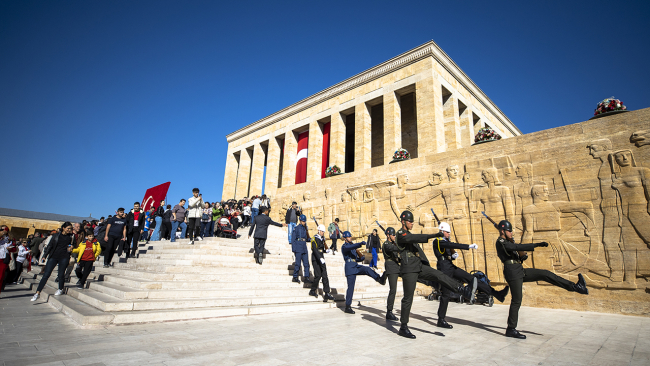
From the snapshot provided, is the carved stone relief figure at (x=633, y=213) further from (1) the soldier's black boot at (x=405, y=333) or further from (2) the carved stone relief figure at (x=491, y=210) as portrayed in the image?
(1) the soldier's black boot at (x=405, y=333)

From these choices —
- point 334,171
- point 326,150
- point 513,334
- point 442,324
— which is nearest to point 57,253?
point 442,324

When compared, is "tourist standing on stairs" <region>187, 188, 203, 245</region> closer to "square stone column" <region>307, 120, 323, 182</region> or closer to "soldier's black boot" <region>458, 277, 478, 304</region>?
"soldier's black boot" <region>458, 277, 478, 304</region>

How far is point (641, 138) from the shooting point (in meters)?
7.30

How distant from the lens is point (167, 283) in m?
5.88

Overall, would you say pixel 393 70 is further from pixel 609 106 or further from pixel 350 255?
pixel 350 255

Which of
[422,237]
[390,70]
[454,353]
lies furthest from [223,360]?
[390,70]

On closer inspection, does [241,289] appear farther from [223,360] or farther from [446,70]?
[446,70]

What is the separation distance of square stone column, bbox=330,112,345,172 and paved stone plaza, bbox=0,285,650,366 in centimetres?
1597

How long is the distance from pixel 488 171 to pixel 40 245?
1721 centimetres

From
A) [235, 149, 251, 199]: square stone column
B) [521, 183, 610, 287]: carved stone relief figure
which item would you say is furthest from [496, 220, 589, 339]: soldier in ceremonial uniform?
[235, 149, 251, 199]: square stone column

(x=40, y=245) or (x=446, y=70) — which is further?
(x=446, y=70)

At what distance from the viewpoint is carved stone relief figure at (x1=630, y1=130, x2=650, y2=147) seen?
7.27 metres

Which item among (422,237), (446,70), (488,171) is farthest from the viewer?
(446,70)

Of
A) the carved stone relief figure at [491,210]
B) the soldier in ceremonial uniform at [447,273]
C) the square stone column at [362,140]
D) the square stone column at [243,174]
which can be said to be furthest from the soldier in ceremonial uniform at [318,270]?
the square stone column at [243,174]
